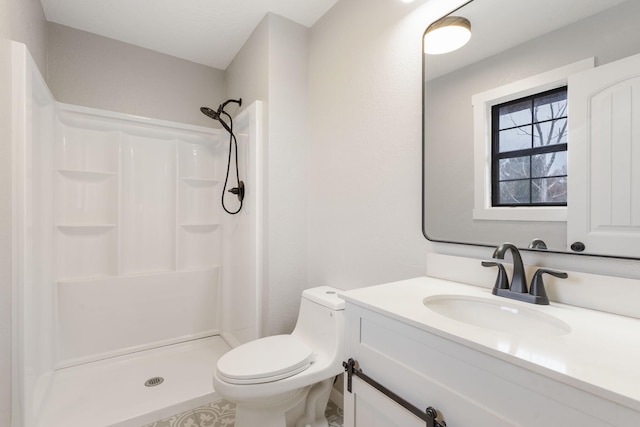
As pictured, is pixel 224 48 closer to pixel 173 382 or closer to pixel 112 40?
pixel 112 40

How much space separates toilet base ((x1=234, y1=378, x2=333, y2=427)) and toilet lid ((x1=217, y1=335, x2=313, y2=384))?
124 mm

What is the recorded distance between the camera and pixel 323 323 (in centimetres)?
154

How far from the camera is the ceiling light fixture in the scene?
117cm

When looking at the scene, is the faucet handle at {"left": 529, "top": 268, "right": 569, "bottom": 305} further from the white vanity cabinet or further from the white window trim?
the white vanity cabinet

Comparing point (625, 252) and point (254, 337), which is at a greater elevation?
point (625, 252)

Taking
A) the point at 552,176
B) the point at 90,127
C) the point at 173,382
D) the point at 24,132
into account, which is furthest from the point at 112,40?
the point at 552,176

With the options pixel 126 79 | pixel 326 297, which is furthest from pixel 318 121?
pixel 126 79

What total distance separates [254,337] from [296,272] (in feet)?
1.64

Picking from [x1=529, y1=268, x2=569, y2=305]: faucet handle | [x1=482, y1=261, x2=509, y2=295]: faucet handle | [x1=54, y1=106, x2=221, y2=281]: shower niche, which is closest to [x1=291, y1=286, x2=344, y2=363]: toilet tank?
[x1=482, y1=261, x2=509, y2=295]: faucet handle

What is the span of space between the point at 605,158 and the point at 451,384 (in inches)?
28.6

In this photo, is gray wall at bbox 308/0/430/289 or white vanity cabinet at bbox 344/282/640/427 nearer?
white vanity cabinet at bbox 344/282/640/427

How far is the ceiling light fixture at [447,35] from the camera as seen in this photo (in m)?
1.17

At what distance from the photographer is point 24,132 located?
53.5 inches

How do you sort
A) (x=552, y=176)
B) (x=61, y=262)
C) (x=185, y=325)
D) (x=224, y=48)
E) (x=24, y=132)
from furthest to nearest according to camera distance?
(x=185, y=325) < (x=224, y=48) < (x=61, y=262) < (x=24, y=132) < (x=552, y=176)
